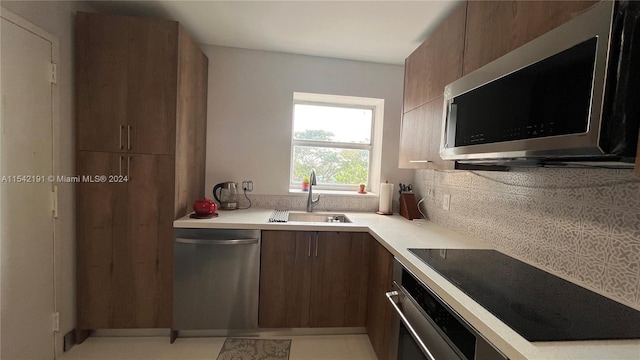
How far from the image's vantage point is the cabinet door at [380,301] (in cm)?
154

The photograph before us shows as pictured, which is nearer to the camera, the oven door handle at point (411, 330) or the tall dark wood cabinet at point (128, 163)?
the oven door handle at point (411, 330)

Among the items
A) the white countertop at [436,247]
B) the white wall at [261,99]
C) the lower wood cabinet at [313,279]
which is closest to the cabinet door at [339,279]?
the lower wood cabinet at [313,279]

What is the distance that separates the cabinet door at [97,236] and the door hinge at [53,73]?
45cm

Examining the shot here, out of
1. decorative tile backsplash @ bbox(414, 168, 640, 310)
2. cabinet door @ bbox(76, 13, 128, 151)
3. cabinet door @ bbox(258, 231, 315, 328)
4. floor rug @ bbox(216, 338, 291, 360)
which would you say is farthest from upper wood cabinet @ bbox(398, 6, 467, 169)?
cabinet door @ bbox(76, 13, 128, 151)

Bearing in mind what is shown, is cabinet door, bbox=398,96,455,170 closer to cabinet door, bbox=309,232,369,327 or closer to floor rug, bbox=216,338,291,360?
cabinet door, bbox=309,232,369,327

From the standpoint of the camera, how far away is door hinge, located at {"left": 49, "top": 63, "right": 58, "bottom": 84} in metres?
1.58

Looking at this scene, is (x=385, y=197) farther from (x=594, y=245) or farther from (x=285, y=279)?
(x=594, y=245)

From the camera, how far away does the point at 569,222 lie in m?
1.11

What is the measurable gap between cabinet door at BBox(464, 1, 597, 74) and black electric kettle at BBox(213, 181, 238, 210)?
6.16 ft

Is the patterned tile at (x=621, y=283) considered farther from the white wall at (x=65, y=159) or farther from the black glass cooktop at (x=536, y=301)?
the white wall at (x=65, y=159)

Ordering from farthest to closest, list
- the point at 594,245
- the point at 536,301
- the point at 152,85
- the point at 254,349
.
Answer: the point at 254,349 → the point at 152,85 → the point at 594,245 → the point at 536,301

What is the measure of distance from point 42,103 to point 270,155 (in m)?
1.49

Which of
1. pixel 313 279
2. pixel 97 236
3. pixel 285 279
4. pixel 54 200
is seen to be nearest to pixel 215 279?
pixel 285 279

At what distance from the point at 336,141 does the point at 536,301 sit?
6.78 feet
